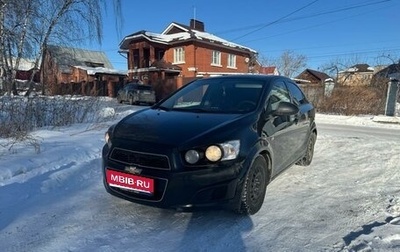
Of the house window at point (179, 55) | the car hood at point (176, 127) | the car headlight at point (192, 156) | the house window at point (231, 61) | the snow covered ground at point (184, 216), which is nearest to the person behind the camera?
the snow covered ground at point (184, 216)

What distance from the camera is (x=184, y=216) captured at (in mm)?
3336

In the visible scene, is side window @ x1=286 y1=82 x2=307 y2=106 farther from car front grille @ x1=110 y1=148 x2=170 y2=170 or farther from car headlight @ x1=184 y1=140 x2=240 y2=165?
car front grille @ x1=110 y1=148 x2=170 y2=170

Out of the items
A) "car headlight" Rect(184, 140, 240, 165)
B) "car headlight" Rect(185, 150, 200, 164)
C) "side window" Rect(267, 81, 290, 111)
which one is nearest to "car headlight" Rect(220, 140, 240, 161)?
"car headlight" Rect(184, 140, 240, 165)

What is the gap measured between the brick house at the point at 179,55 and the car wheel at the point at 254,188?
25.7m

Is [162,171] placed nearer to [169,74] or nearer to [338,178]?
[338,178]

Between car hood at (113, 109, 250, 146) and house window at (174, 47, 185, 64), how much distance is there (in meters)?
29.1

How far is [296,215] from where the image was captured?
3480 millimetres

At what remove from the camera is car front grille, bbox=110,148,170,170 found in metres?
2.94

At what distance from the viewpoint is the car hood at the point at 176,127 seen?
3057mm

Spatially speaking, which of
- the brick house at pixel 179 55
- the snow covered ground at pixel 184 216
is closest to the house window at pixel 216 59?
the brick house at pixel 179 55

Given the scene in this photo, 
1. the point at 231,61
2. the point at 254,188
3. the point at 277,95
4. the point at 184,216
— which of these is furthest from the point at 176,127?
the point at 231,61

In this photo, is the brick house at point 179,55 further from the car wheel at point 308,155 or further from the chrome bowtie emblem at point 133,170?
the chrome bowtie emblem at point 133,170

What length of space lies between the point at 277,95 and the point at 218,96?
799 millimetres

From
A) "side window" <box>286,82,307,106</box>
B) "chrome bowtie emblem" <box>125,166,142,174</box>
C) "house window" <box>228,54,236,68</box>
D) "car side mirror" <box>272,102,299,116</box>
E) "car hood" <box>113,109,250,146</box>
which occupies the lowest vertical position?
"chrome bowtie emblem" <box>125,166,142,174</box>
